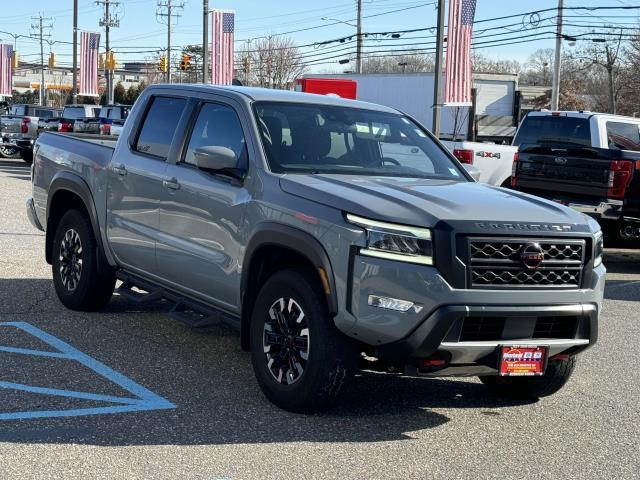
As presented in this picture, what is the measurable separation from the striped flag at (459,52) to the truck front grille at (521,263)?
16917 millimetres

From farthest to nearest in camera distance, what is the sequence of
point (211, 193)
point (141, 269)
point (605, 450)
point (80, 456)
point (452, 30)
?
1. point (452, 30)
2. point (141, 269)
3. point (211, 193)
4. point (605, 450)
5. point (80, 456)

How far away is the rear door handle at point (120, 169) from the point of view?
7664mm

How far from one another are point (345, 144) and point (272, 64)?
81.8 metres

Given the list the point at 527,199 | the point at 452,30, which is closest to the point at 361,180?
the point at 527,199

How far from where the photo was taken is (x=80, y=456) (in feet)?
16.2

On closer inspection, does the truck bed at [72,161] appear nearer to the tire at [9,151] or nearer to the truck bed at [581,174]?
the truck bed at [581,174]

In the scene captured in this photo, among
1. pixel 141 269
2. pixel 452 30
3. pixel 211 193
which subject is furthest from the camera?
pixel 452 30

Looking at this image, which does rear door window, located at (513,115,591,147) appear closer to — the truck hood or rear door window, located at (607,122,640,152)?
rear door window, located at (607,122,640,152)

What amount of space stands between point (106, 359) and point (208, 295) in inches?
35.5

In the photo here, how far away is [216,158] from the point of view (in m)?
6.20

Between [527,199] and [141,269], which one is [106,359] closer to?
[141,269]

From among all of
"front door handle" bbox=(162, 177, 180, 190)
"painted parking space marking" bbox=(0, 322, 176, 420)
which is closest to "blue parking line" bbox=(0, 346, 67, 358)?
"painted parking space marking" bbox=(0, 322, 176, 420)

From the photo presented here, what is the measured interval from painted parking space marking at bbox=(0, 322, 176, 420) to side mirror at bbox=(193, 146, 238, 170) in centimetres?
143

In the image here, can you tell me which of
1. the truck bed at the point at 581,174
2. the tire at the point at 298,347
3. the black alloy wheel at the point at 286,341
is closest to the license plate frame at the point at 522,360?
the tire at the point at 298,347
